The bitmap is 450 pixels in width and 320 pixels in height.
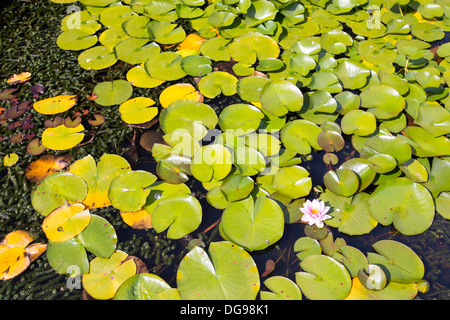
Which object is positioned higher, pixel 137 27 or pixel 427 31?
pixel 137 27

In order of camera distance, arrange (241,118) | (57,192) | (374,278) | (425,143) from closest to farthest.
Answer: (374,278) → (57,192) → (425,143) → (241,118)

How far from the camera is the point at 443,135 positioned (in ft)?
7.11

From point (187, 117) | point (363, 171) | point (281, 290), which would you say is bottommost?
point (281, 290)

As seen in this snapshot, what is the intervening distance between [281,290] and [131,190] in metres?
0.98

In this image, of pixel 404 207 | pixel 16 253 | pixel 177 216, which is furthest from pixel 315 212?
pixel 16 253

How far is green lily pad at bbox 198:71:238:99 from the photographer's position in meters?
2.46

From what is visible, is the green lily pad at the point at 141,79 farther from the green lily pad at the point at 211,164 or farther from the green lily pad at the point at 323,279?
the green lily pad at the point at 323,279

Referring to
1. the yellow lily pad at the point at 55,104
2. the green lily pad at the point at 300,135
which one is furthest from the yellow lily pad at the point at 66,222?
the green lily pad at the point at 300,135

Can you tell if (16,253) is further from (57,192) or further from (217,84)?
(217,84)

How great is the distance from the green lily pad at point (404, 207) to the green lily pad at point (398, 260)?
128mm

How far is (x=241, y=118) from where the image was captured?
222 centimetres

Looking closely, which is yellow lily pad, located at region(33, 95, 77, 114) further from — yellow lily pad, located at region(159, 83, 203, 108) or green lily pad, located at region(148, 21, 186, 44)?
green lily pad, located at region(148, 21, 186, 44)

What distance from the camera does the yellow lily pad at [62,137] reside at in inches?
86.7
